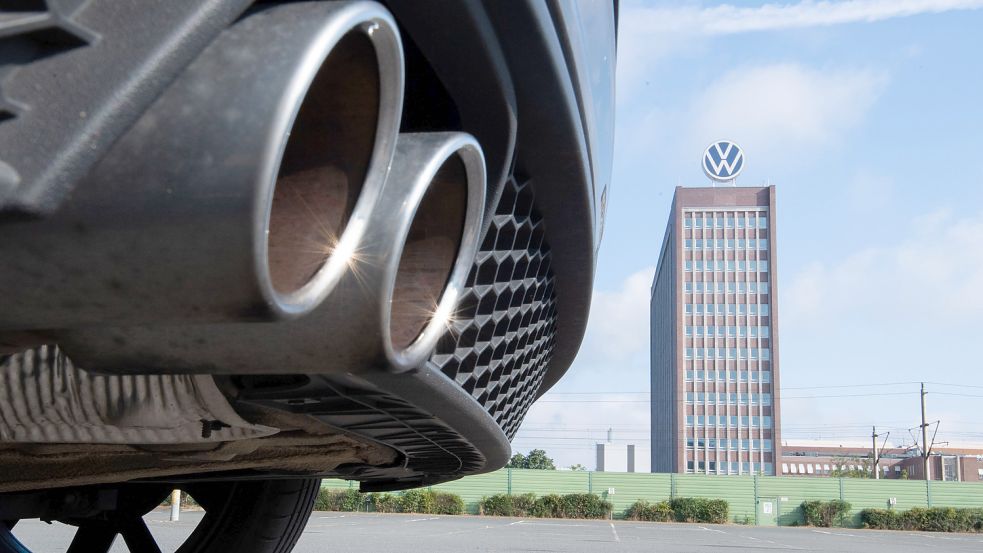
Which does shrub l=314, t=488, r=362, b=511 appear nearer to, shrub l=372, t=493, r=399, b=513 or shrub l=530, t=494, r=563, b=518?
shrub l=372, t=493, r=399, b=513

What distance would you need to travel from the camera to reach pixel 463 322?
1.71m

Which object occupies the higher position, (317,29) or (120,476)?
(317,29)

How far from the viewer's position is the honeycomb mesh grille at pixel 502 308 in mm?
1682

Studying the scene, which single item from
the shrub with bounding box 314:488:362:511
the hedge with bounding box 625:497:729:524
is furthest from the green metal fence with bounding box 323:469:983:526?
the shrub with bounding box 314:488:362:511

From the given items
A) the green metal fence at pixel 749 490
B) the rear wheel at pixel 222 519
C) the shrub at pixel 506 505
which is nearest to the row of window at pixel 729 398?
the green metal fence at pixel 749 490

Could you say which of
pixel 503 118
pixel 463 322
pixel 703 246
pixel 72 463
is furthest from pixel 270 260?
pixel 703 246

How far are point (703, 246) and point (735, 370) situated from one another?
12810 millimetres

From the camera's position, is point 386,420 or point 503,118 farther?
point 386,420

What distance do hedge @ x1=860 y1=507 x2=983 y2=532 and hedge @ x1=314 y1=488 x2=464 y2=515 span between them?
1339cm

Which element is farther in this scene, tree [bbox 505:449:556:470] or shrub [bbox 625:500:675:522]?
tree [bbox 505:449:556:470]

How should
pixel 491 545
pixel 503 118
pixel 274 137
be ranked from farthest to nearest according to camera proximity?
pixel 491 545
pixel 503 118
pixel 274 137

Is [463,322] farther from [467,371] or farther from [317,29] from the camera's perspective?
[317,29]

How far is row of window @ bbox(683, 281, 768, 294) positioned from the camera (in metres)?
97.5

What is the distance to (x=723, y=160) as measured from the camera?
85750mm
